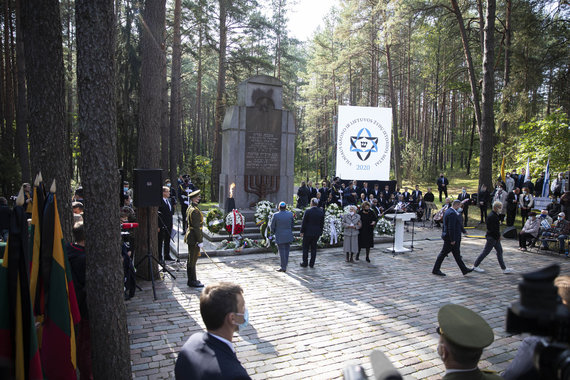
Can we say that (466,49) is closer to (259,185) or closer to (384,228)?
(384,228)

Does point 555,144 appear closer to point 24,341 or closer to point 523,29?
point 523,29

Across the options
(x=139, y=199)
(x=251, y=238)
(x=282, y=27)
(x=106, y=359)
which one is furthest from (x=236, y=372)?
(x=282, y=27)

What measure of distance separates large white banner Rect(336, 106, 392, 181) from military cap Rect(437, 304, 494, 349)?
1715cm

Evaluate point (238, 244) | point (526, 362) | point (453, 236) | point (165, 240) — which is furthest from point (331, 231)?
point (526, 362)

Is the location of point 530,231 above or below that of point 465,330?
below

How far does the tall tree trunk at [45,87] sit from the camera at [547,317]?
570 cm

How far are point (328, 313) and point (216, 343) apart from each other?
4.80 metres

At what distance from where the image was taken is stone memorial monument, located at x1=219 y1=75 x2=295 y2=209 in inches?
543

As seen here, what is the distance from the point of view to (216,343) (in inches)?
88.2

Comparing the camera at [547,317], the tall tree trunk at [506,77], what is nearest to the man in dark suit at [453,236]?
the camera at [547,317]

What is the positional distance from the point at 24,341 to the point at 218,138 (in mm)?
21763

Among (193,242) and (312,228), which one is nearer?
(193,242)

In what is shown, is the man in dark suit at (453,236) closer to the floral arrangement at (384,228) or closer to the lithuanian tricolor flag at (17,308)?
the floral arrangement at (384,228)

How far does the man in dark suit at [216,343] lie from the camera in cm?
208
